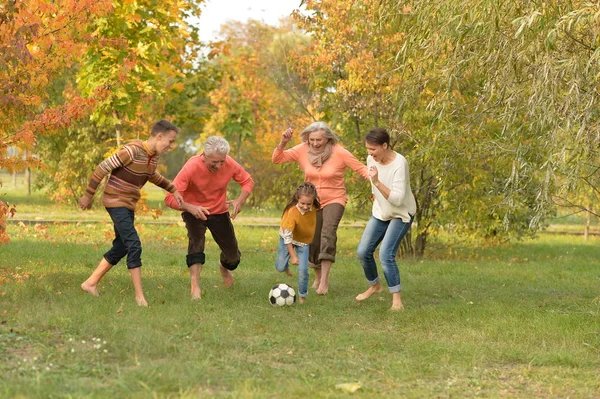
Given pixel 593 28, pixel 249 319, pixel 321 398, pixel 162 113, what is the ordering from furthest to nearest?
pixel 162 113 < pixel 249 319 < pixel 593 28 < pixel 321 398

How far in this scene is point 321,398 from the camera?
5.44 m

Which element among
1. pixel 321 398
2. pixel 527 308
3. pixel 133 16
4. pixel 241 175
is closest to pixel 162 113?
pixel 133 16

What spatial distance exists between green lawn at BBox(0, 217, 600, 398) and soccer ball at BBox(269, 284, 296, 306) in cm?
15

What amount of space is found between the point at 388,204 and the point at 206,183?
1989 mm

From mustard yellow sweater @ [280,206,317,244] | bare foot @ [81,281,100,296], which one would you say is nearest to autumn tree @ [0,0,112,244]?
bare foot @ [81,281,100,296]

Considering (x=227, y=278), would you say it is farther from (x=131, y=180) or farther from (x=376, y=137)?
(x=376, y=137)

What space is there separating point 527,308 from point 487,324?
1.57 metres

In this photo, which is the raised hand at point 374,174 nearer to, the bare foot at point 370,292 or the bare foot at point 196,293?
the bare foot at point 370,292

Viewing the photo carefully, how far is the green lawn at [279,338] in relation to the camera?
570cm

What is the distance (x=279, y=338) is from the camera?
7297 mm

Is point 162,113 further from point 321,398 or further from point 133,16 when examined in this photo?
point 321,398

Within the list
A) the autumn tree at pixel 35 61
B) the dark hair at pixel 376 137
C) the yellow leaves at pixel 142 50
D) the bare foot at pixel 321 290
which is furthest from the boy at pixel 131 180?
the yellow leaves at pixel 142 50

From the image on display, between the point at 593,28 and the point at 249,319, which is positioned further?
the point at 249,319

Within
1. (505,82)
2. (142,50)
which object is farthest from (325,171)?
(142,50)
